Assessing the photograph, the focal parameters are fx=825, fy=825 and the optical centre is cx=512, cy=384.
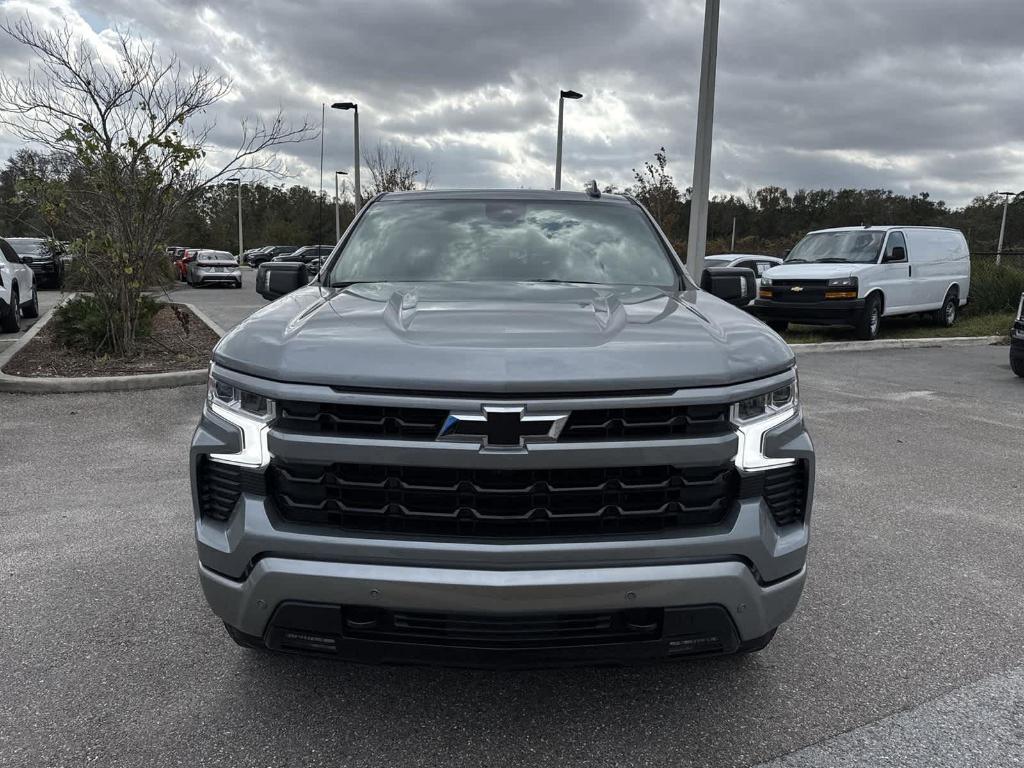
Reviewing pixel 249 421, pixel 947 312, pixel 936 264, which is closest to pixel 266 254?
pixel 947 312

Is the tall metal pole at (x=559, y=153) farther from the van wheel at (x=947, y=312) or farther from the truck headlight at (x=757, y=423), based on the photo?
the truck headlight at (x=757, y=423)

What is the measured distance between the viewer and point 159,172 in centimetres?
967

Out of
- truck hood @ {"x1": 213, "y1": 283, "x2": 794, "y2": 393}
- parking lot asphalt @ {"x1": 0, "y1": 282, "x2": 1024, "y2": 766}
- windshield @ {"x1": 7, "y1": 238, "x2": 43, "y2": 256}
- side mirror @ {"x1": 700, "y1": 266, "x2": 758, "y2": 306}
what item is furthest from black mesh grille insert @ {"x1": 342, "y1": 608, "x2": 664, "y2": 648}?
windshield @ {"x1": 7, "y1": 238, "x2": 43, "y2": 256}

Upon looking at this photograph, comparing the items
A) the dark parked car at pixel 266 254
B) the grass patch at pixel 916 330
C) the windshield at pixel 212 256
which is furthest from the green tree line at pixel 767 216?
the grass patch at pixel 916 330

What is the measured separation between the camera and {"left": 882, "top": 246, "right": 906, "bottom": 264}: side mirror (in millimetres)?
14469

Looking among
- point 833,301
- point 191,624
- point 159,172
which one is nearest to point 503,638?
point 191,624

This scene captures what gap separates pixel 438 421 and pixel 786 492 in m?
1.08

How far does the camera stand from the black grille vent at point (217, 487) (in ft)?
7.98

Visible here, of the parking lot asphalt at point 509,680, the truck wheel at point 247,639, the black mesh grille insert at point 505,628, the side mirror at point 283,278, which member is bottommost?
the parking lot asphalt at point 509,680

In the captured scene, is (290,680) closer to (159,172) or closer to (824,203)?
(159,172)

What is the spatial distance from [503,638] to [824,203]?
3338 inches

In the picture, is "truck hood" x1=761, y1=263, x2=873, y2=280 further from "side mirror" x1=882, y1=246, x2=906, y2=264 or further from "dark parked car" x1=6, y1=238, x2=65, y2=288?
"dark parked car" x1=6, y1=238, x2=65, y2=288

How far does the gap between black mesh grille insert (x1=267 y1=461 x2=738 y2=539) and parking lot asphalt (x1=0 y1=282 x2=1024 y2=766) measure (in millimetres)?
752

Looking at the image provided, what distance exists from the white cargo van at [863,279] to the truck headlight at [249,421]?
42.2 ft
